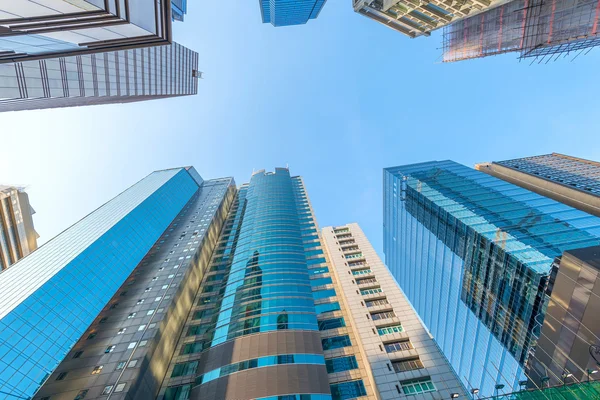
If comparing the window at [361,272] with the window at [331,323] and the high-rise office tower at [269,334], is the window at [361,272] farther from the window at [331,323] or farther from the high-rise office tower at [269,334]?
the window at [331,323]

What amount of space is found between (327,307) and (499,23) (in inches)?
2183

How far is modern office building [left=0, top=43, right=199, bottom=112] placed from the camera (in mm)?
26822

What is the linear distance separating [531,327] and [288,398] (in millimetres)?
35259

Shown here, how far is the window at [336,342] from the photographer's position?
37763 millimetres

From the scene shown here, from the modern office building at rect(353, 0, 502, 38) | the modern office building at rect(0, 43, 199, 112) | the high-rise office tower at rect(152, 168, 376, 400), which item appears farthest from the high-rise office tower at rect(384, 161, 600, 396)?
the modern office building at rect(0, 43, 199, 112)

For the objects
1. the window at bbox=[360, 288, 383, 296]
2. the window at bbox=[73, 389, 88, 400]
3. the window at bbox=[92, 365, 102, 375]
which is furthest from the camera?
the window at bbox=[360, 288, 383, 296]

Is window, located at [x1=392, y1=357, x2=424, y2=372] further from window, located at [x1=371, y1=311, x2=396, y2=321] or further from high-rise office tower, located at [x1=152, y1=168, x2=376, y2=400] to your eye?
window, located at [x1=371, y1=311, x2=396, y2=321]

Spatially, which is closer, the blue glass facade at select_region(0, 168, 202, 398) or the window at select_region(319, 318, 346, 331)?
the blue glass facade at select_region(0, 168, 202, 398)

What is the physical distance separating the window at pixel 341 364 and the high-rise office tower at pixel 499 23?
46.0m

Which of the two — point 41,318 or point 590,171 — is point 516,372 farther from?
point 41,318

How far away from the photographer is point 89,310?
148 feet

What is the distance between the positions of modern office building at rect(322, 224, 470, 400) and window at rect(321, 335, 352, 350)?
75.9 inches

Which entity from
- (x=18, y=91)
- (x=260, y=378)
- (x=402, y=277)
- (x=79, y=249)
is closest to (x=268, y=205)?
(x=79, y=249)

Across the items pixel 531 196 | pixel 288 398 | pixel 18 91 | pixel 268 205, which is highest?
pixel 18 91
